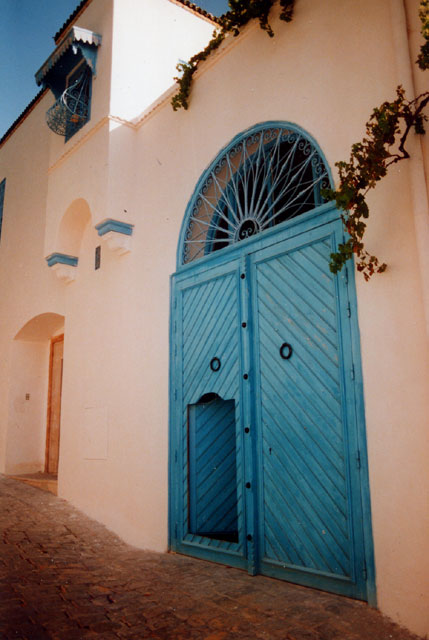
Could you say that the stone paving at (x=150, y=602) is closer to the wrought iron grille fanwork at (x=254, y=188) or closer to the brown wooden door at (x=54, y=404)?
the wrought iron grille fanwork at (x=254, y=188)

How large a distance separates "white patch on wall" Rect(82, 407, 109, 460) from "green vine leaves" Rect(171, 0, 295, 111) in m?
4.18

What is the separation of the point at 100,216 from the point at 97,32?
317 centimetres

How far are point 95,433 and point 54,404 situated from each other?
349cm

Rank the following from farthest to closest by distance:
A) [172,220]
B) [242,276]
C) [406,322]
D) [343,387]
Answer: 1. [172,220]
2. [242,276]
3. [343,387]
4. [406,322]

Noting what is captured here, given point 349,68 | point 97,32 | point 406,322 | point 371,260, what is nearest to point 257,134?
point 349,68

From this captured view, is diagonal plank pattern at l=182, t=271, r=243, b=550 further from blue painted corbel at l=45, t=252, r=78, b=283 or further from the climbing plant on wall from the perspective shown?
blue painted corbel at l=45, t=252, r=78, b=283

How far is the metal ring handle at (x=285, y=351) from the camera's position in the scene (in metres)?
4.83

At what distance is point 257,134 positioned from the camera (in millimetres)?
5531

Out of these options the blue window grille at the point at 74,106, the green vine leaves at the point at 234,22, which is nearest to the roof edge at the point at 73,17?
the blue window grille at the point at 74,106

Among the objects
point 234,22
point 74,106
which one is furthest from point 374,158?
point 74,106

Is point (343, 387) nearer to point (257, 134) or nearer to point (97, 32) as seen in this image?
point (257, 134)

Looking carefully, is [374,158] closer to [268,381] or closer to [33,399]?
[268,381]

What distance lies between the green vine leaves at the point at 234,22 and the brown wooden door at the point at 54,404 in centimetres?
584

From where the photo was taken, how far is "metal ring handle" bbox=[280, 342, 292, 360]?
4832 millimetres
